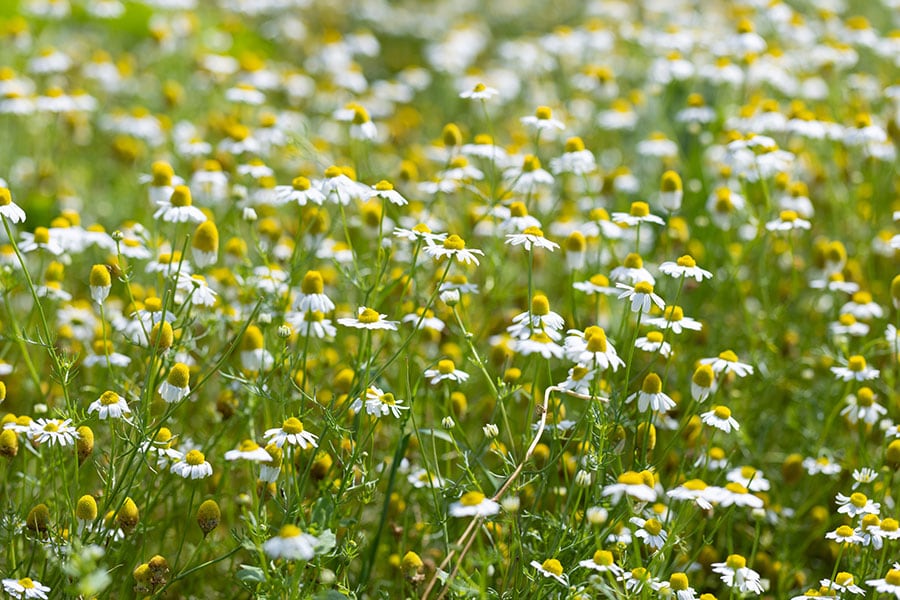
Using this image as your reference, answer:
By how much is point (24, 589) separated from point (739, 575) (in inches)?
69.2

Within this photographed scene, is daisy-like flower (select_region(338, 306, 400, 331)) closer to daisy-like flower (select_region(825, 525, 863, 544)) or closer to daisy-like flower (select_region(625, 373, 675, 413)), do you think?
daisy-like flower (select_region(625, 373, 675, 413))

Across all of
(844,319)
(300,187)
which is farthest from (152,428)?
(844,319)

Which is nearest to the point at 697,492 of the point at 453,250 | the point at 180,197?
the point at 453,250

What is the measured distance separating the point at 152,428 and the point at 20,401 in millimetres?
1233

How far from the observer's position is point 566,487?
332 cm

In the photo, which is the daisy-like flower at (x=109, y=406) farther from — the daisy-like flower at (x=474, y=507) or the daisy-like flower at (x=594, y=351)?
the daisy-like flower at (x=594, y=351)

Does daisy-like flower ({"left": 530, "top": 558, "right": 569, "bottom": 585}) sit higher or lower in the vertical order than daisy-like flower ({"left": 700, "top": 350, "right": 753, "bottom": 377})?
lower

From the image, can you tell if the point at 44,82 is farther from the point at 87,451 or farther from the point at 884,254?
the point at 884,254

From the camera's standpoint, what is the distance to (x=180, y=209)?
332cm

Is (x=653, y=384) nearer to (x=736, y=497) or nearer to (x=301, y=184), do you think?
(x=736, y=497)

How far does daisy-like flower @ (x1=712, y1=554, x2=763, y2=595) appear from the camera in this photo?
2678 millimetres

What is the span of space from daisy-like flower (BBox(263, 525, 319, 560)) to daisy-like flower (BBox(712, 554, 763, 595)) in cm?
103

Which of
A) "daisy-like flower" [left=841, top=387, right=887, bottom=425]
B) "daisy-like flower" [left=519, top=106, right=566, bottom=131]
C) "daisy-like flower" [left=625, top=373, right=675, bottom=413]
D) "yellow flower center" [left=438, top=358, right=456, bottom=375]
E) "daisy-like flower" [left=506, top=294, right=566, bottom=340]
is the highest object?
"daisy-like flower" [left=519, top=106, right=566, bottom=131]

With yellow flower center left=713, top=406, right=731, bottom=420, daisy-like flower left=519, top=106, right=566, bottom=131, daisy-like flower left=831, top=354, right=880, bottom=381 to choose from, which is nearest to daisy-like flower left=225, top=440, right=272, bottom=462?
yellow flower center left=713, top=406, right=731, bottom=420
